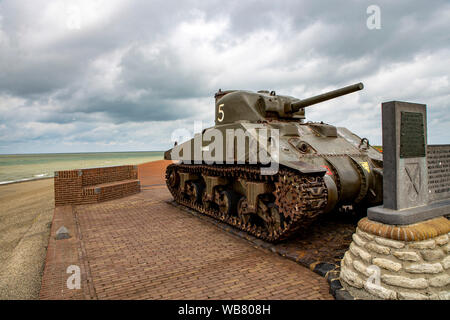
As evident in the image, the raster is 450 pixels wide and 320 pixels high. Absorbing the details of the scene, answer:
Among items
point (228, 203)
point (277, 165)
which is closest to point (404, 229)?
point (277, 165)

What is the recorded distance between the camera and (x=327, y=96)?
718 centimetres

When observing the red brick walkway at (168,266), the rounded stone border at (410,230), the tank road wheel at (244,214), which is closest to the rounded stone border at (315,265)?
A: the red brick walkway at (168,266)

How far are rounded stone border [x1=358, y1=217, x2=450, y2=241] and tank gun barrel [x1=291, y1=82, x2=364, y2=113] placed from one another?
3.36m

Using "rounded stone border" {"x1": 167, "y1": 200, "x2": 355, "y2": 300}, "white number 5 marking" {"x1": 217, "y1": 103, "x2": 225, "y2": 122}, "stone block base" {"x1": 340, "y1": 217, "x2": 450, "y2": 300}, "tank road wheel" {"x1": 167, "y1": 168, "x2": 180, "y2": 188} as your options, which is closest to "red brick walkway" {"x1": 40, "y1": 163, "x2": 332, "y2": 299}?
"rounded stone border" {"x1": 167, "y1": 200, "x2": 355, "y2": 300}

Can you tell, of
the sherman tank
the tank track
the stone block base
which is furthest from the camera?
the sherman tank

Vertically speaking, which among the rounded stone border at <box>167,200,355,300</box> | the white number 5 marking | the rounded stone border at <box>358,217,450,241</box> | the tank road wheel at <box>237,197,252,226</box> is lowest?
the rounded stone border at <box>167,200,355,300</box>

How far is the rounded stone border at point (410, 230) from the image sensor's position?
3658 millimetres

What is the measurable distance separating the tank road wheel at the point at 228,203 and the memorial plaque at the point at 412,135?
4677mm

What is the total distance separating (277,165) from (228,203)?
2538 mm

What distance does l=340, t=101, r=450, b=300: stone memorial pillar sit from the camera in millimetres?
3570

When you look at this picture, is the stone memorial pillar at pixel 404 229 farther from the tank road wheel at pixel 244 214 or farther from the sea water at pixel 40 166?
the sea water at pixel 40 166

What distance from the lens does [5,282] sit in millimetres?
5016

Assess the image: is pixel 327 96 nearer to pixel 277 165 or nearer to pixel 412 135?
pixel 277 165

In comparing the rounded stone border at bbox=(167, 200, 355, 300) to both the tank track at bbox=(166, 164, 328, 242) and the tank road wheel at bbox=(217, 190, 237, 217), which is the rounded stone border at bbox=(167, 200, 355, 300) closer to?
the tank track at bbox=(166, 164, 328, 242)
